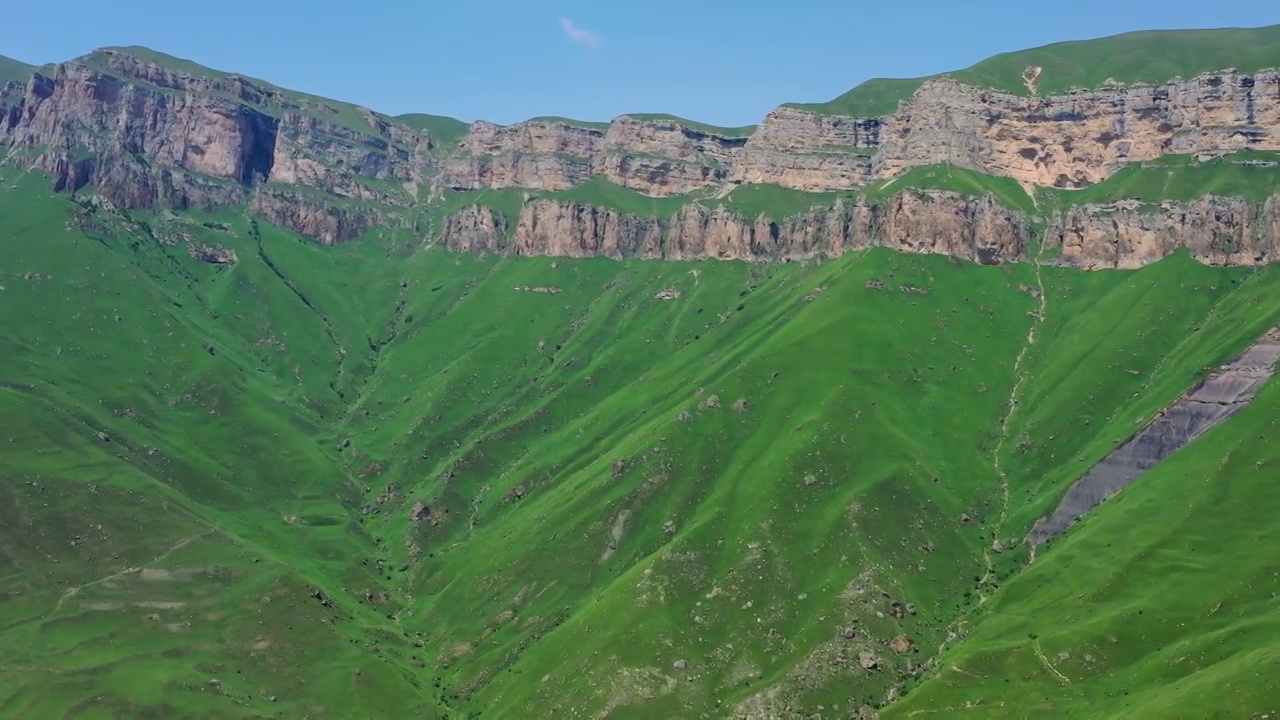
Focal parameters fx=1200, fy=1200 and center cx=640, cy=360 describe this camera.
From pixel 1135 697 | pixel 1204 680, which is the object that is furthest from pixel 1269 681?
pixel 1135 697

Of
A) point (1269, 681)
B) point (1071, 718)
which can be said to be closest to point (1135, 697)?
point (1071, 718)

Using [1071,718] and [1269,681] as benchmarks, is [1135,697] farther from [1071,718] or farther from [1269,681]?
[1269,681]

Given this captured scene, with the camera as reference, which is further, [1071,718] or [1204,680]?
[1071,718]

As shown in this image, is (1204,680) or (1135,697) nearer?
(1204,680)

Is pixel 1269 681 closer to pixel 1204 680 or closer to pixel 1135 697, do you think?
pixel 1204 680

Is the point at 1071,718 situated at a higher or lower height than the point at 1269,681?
lower

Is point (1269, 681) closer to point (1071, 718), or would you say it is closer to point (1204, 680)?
point (1204, 680)

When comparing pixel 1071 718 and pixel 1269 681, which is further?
pixel 1071 718
